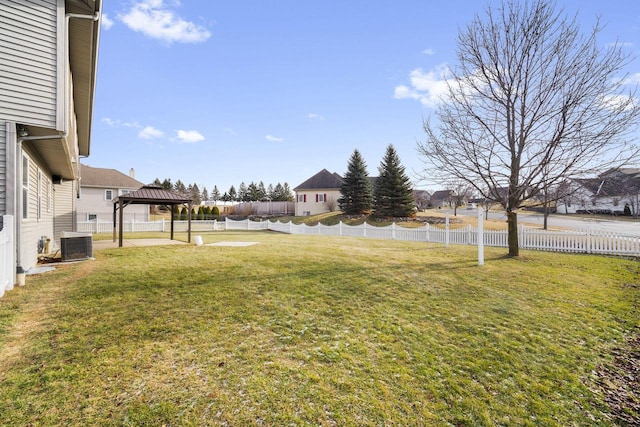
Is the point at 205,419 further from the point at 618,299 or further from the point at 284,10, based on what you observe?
the point at 284,10

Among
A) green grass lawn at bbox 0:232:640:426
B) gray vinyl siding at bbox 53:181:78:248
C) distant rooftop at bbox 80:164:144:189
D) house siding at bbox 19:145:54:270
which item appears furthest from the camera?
distant rooftop at bbox 80:164:144:189

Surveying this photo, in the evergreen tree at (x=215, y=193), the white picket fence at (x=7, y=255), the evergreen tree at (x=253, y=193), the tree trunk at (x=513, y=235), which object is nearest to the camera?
the white picket fence at (x=7, y=255)

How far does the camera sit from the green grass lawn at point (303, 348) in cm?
303

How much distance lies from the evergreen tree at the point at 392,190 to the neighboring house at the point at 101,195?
2282cm

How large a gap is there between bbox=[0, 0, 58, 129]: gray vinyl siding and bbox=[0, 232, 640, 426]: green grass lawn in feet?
11.4

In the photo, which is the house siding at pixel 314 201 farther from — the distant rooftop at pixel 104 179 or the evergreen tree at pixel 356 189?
the distant rooftop at pixel 104 179

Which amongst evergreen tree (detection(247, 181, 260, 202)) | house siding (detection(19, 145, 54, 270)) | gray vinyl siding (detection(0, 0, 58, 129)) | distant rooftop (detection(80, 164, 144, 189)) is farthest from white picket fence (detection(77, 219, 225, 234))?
evergreen tree (detection(247, 181, 260, 202))

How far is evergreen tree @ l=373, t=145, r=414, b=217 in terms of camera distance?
1208 inches

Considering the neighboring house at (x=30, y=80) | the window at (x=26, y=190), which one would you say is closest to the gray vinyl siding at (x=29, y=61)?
the neighboring house at (x=30, y=80)

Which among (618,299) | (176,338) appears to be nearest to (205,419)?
(176,338)

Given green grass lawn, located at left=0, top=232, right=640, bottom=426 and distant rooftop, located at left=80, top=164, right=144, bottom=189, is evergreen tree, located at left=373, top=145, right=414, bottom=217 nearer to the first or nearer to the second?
green grass lawn, located at left=0, top=232, right=640, bottom=426

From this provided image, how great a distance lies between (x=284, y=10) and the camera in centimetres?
1087

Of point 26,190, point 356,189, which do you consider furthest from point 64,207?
point 356,189

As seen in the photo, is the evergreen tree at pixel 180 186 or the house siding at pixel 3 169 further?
the evergreen tree at pixel 180 186
